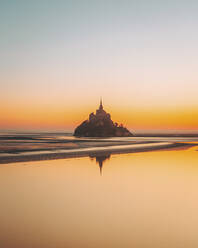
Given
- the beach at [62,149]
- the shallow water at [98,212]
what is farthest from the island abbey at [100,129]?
the shallow water at [98,212]

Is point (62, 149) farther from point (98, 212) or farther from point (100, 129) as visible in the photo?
point (100, 129)

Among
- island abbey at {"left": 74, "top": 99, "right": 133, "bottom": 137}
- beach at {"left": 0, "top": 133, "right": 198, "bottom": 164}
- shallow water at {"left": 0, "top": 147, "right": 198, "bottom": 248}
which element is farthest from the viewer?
island abbey at {"left": 74, "top": 99, "right": 133, "bottom": 137}

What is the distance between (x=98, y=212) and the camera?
28.7 feet

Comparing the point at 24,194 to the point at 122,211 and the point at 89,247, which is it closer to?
the point at 122,211

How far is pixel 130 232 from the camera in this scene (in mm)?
7090

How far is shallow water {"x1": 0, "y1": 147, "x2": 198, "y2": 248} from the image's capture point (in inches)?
260

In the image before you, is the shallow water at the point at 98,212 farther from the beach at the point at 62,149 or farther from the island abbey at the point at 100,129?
the island abbey at the point at 100,129

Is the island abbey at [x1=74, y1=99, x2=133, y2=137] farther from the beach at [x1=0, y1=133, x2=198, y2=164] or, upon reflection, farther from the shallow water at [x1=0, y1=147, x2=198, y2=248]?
the shallow water at [x1=0, y1=147, x2=198, y2=248]

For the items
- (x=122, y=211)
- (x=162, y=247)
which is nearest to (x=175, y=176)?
(x=122, y=211)

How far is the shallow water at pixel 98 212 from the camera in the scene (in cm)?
661

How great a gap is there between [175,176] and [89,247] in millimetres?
10986

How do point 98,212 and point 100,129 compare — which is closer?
point 98,212

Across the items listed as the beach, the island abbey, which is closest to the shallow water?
the beach

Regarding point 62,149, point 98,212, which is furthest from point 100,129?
point 98,212
